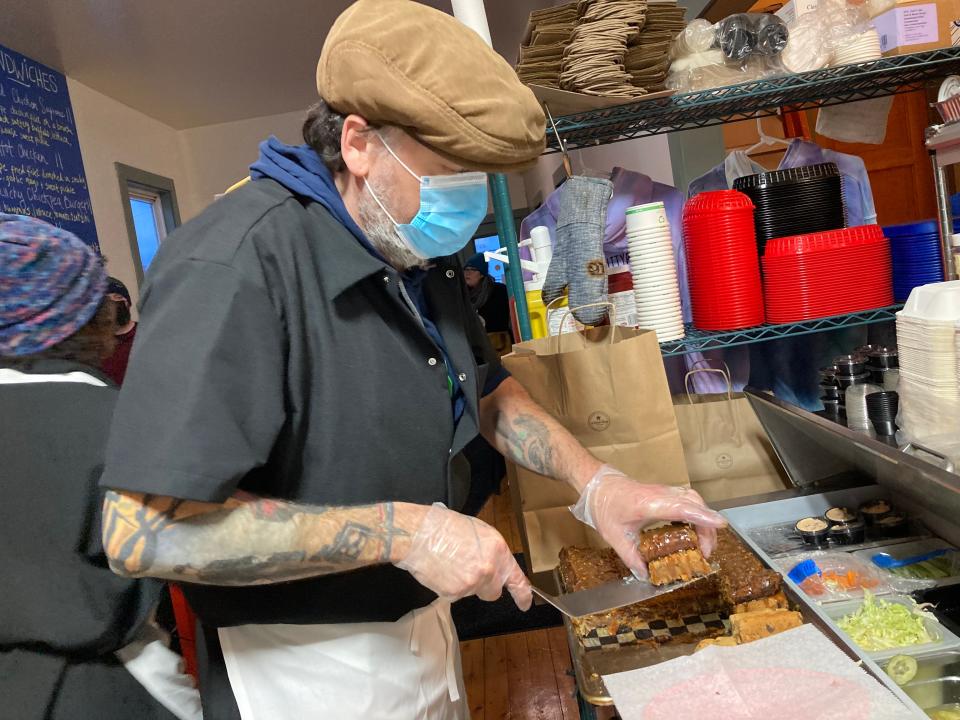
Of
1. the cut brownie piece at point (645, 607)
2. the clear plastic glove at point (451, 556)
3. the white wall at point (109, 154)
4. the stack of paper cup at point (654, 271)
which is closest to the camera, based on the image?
the clear plastic glove at point (451, 556)

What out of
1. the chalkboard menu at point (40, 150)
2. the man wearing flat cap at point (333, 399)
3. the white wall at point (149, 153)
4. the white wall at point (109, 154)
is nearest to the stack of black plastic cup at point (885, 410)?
the man wearing flat cap at point (333, 399)

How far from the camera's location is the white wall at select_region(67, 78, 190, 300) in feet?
17.7

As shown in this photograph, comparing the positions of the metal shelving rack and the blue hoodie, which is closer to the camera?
the blue hoodie

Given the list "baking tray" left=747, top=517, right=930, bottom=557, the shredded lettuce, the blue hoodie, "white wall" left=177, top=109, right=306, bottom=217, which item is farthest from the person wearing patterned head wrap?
"white wall" left=177, top=109, right=306, bottom=217

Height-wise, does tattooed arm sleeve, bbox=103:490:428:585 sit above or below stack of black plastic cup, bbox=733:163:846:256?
below

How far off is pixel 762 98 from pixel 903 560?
1.45m

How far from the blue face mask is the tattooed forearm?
497 millimetres

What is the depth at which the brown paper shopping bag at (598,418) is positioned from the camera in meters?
1.88

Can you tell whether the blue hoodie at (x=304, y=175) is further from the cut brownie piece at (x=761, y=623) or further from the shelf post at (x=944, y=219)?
the shelf post at (x=944, y=219)

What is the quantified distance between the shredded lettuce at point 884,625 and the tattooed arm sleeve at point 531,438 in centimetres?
58

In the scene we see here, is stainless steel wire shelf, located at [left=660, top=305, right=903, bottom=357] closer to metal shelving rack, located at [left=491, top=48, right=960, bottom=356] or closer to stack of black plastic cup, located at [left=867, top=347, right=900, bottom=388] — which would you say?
metal shelving rack, located at [left=491, top=48, right=960, bottom=356]

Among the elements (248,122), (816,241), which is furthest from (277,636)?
(248,122)

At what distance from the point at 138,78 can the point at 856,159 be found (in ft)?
16.9

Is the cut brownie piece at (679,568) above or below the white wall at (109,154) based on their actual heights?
below
